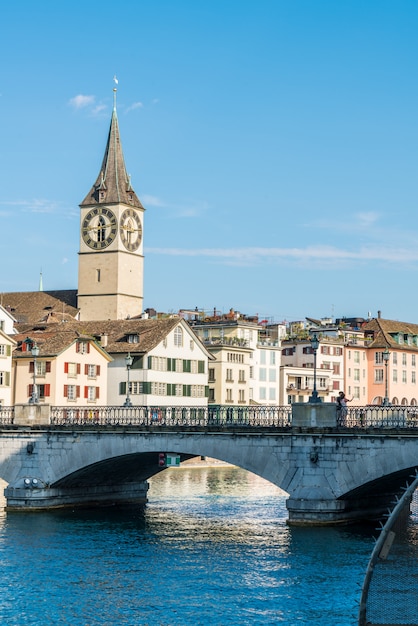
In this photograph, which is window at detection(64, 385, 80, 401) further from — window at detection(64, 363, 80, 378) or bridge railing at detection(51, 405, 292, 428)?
bridge railing at detection(51, 405, 292, 428)

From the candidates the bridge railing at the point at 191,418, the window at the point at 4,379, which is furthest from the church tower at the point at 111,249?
the bridge railing at the point at 191,418

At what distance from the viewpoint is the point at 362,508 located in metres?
59.2

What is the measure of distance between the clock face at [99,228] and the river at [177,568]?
7540 centimetres

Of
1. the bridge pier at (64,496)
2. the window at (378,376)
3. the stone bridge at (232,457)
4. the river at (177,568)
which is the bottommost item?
the river at (177,568)

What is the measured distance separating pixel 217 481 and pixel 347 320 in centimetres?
7076

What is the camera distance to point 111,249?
140 meters

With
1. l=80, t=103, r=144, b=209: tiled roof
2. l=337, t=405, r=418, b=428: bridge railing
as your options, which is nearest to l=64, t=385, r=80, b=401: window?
l=80, t=103, r=144, b=209: tiled roof

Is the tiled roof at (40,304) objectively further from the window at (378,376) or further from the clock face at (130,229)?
the window at (378,376)

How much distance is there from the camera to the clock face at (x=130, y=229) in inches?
5571

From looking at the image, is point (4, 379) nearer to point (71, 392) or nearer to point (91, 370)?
point (71, 392)

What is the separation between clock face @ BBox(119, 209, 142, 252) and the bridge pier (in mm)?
71932

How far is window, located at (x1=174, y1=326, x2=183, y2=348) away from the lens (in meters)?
113

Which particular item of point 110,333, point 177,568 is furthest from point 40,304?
point 177,568

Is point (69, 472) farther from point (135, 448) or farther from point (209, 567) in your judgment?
point (209, 567)
